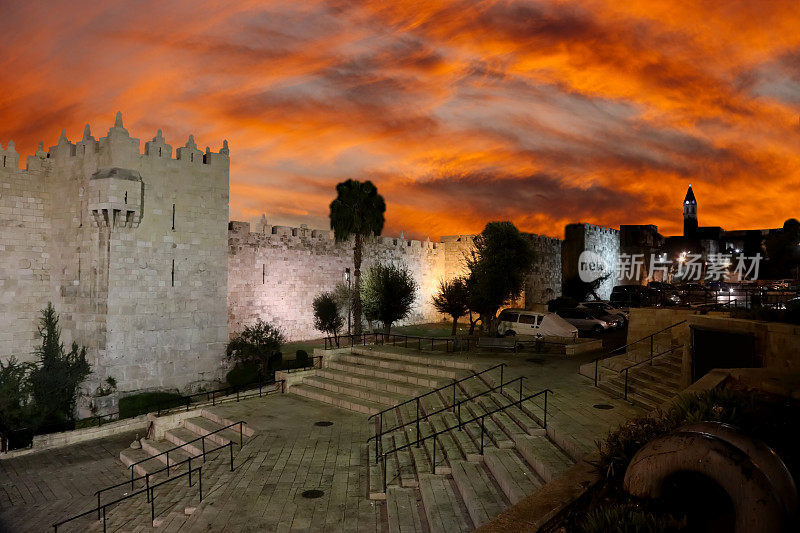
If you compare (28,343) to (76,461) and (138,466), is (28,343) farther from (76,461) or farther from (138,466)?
(138,466)

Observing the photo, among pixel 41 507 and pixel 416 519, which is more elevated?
pixel 416 519

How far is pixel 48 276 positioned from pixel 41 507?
10.9 m

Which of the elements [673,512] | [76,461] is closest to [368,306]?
[76,461]

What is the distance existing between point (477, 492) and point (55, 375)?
16.1 m

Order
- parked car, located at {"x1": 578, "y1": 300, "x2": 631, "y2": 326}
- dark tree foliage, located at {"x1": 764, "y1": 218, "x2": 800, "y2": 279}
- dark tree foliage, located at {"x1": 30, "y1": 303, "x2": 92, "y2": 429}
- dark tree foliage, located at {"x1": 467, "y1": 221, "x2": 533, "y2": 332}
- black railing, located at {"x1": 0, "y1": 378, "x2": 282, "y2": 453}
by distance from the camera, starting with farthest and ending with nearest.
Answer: dark tree foliage, located at {"x1": 764, "y1": 218, "x2": 800, "y2": 279}, dark tree foliage, located at {"x1": 467, "y1": 221, "x2": 533, "y2": 332}, parked car, located at {"x1": 578, "y1": 300, "x2": 631, "y2": 326}, dark tree foliage, located at {"x1": 30, "y1": 303, "x2": 92, "y2": 429}, black railing, located at {"x1": 0, "y1": 378, "x2": 282, "y2": 453}

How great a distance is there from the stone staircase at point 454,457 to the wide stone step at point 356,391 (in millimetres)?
38

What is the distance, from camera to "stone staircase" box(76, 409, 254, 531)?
9.33m

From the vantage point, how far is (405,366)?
16859 millimetres

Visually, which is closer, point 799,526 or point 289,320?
point 799,526

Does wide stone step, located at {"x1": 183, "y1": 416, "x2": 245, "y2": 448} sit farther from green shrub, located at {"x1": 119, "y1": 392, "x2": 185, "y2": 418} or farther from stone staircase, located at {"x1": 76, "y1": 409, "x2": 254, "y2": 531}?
green shrub, located at {"x1": 119, "y1": 392, "x2": 185, "y2": 418}

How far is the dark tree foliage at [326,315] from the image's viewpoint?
28828 mm

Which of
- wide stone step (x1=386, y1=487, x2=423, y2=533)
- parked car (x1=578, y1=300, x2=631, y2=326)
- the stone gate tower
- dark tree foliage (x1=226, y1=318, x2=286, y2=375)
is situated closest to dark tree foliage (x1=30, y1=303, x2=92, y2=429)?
the stone gate tower

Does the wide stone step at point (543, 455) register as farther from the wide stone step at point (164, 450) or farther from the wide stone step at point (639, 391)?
the wide stone step at point (164, 450)

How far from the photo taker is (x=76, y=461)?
13852 millimetres
